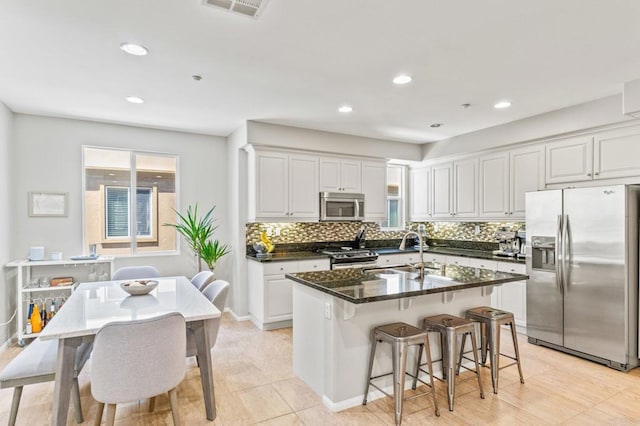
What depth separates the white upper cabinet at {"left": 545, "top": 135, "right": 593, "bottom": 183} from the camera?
12.6 ft

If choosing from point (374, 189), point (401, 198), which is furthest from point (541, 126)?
point (401, 198)

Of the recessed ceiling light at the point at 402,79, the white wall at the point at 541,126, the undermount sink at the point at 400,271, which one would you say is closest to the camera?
the recessed ceiling light at the point at 402,79

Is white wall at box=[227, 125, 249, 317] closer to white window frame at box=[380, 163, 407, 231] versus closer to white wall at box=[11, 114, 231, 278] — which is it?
white wall at box=[11, 114, 231, 278]

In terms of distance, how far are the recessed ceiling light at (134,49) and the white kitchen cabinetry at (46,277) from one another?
2.72m

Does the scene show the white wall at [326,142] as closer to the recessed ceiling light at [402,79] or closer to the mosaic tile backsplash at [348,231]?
the mosaic tile backsplash at [348,231]

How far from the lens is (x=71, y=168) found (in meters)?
4.50

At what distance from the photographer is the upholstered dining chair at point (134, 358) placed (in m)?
1.93

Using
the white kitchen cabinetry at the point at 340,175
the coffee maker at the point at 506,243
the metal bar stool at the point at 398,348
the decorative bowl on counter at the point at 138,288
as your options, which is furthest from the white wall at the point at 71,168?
the coffee maker at the point at 506,243

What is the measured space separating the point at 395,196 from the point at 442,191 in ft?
3.00

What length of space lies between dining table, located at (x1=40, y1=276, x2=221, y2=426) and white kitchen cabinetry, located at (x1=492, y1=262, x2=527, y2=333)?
3.53 meters

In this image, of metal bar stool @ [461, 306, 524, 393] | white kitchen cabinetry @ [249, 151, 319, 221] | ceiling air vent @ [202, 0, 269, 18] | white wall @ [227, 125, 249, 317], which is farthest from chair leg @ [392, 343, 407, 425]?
white wall @ [227, 125, 249, 317]

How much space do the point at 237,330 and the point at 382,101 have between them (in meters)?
3.25

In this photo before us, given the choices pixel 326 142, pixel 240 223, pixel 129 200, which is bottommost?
pixel 240 223

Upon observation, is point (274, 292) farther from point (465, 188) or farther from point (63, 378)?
point (465, 188)
